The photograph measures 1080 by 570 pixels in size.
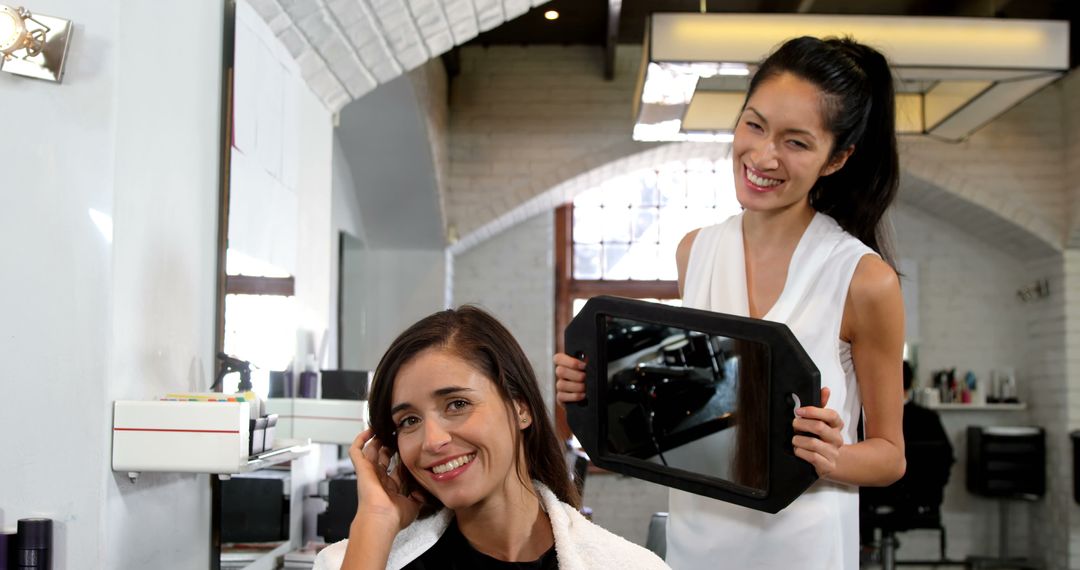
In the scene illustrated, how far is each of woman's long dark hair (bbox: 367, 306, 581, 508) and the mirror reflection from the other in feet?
0.72

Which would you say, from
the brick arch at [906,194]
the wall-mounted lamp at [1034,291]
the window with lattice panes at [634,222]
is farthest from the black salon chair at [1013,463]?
the window with lattice panes at [634,222]

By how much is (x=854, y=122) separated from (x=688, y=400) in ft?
1.37

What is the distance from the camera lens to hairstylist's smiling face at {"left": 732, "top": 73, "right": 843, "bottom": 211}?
1.43 m

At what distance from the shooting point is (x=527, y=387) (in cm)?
163

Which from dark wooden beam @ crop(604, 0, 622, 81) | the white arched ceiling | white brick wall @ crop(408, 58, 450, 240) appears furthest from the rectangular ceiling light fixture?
white brick wall @ crop(408, 58, 450, 240)

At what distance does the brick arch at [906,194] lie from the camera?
7039mm

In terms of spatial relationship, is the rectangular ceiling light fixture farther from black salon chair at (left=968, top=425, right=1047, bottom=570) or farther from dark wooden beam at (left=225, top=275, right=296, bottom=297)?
black salon chair at (left=968, top=425, right=1047, bottom=570)

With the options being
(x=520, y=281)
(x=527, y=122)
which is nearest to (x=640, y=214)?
(x=520, y=281)

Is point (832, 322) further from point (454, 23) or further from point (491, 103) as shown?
point (491, 103)

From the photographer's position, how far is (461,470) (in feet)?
4.96

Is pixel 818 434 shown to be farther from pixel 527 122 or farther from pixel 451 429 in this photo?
pixel 527 122

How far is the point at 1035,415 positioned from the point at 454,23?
5.60 metres

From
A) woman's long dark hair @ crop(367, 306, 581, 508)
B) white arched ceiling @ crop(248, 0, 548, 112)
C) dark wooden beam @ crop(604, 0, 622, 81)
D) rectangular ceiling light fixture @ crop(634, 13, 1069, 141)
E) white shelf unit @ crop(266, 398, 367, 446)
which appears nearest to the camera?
woman's long dark hair @ crop(367, 306, 581, 508)

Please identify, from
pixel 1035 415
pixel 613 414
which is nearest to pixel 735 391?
pixel 613 414
